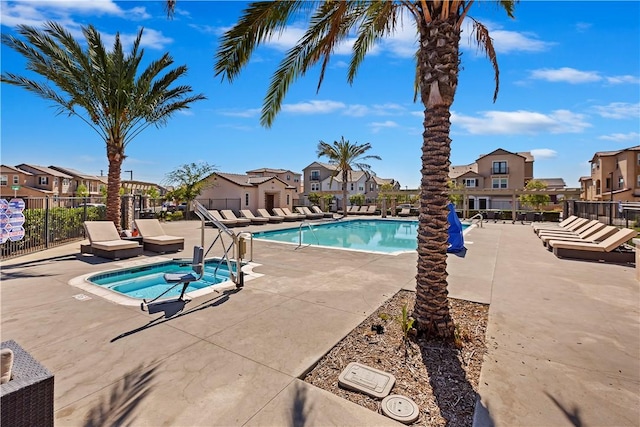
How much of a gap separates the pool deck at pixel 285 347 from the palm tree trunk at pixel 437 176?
911mm

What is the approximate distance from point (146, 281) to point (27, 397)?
22.0ft

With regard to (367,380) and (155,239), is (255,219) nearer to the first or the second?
(155,239)

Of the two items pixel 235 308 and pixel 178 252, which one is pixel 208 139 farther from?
pixel 235 308

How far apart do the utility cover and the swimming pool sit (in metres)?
3.83

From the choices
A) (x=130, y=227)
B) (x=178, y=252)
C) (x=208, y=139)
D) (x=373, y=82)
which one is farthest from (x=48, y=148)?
(x=373, y=82)

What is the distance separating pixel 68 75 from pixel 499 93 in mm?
13483

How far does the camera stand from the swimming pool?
6.24 m

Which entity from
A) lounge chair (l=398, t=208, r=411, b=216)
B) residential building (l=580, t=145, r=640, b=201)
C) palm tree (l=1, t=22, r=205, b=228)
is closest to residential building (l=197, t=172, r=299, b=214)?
lounge chair (l=398, t=208, r=411, b=216)

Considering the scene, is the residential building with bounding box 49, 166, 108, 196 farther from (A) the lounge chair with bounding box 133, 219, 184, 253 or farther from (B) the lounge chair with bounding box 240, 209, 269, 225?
(A) the lounge chair with bounding box 133, 219, 184, 253

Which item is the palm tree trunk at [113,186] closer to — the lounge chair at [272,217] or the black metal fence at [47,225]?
the black metal fence at [47,225]

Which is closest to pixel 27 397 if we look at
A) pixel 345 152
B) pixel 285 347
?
pixel 285 347

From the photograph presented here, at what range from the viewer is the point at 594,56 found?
28.3 ft

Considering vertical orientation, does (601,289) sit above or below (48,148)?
below

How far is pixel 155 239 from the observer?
36.0 ft
